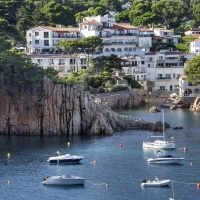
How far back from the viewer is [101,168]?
8856cm

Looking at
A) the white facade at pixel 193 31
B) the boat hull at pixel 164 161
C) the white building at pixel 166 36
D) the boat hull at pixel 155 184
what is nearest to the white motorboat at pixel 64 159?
the boat hull at pixel 164 161

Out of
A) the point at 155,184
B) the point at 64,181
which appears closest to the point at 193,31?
the point at 155,184

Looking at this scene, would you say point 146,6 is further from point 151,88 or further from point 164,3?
point 151,88

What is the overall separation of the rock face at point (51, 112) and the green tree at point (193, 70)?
105ft

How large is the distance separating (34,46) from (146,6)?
3681cm

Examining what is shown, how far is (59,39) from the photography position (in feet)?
495

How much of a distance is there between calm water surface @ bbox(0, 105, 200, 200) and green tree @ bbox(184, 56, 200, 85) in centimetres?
2536

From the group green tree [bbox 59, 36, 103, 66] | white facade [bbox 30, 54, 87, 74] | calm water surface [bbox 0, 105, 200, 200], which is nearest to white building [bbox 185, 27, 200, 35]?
green tree [bbox 59, 36, 103, 66]

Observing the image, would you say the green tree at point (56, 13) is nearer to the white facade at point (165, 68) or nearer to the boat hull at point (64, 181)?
the white facade at point (165, 68)

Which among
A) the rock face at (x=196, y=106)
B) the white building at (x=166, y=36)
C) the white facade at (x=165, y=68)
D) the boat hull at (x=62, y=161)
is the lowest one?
the boat hull at (x=62, y=161)

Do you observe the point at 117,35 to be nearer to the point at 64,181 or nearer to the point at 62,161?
the point at 62,161

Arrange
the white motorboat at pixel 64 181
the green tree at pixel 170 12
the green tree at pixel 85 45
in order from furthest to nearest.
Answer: the green tree at pixel 170 12, the green tree at pixel 85 45, the white motorboat at pixel 64 181

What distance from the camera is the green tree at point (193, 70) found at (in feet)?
447

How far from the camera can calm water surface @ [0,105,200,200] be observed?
7944 centimetres
